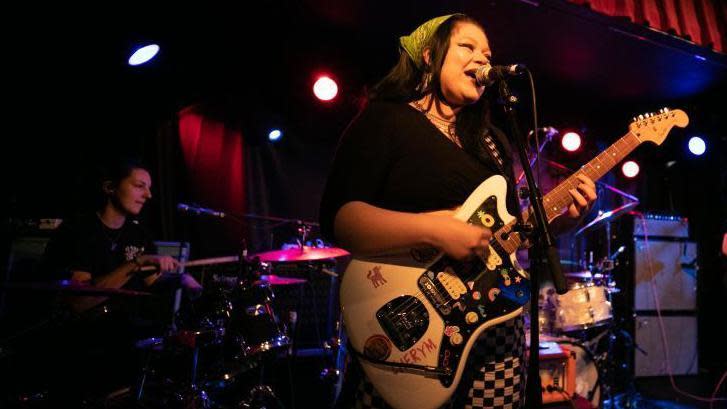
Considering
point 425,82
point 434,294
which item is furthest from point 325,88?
point 434,294

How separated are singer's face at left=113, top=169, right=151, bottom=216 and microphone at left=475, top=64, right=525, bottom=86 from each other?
3.01m

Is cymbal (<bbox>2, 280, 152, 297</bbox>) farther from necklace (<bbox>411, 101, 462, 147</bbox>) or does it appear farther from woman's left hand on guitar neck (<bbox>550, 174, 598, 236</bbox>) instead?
woman's left hand on guitar neck (<bbox>550, 174, 598, 236</bbox>)

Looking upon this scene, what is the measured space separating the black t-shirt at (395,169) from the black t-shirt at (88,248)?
2.52 m

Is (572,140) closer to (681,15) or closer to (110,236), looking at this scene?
(681,15)

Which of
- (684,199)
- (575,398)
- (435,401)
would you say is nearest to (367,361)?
(435,401)

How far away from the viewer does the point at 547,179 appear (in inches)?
259

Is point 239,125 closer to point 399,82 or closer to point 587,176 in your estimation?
point 399,82

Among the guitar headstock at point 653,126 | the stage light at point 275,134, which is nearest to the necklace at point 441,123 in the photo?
the guitar headstock at point 653,126

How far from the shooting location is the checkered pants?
1515 millimetres

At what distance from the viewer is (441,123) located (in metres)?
1.90

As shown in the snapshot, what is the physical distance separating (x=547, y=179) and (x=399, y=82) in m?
5.34

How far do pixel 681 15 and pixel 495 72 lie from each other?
340cm

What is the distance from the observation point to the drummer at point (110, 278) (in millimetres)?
2943

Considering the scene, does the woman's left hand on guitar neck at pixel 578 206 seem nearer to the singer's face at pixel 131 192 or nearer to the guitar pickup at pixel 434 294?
the guitar pickup at pixel 434 294
